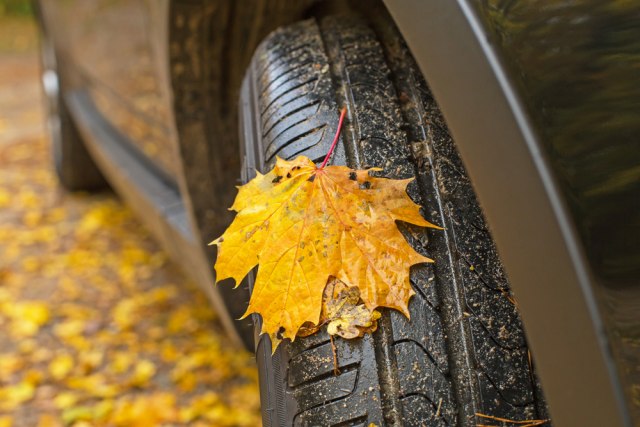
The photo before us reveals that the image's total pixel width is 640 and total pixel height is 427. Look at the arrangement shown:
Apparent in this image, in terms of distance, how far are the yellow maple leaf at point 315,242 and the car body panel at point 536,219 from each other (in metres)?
0.26

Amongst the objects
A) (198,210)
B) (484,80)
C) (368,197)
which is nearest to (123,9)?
(198,210)

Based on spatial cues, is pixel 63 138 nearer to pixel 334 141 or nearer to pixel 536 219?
pixel 334 141

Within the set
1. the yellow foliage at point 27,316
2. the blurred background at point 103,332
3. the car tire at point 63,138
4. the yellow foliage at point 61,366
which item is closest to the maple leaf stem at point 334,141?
the blurred background at point 103,332

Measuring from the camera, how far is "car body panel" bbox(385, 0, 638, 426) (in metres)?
0.70

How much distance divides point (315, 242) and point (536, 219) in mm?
435

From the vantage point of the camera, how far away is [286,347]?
3.50ft

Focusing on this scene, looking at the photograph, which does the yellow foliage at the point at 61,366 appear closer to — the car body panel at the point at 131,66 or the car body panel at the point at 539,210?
the car body panel at the point at 131,66

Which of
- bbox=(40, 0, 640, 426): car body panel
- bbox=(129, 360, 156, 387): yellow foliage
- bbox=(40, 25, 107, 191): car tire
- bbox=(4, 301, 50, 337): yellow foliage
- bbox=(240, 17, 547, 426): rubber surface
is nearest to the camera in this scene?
bbox=(40, 0, 640, 426): car body panel

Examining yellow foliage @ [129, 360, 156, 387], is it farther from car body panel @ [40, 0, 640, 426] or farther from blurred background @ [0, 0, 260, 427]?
car body panel @ [40, 0, 640, 426]

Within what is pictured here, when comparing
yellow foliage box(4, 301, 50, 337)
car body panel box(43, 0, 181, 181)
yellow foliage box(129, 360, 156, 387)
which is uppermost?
car body panel box(43, 0, 181, 181)

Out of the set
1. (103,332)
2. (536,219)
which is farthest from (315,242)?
(103,332)

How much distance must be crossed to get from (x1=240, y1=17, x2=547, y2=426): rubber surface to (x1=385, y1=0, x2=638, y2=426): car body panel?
218 millimetres

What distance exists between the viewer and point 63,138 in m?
4.14

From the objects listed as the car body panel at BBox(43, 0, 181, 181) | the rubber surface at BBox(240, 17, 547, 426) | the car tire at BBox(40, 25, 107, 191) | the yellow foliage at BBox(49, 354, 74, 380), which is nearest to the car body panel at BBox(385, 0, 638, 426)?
the rubber surface at BBox(240, 17, 547, 426)
